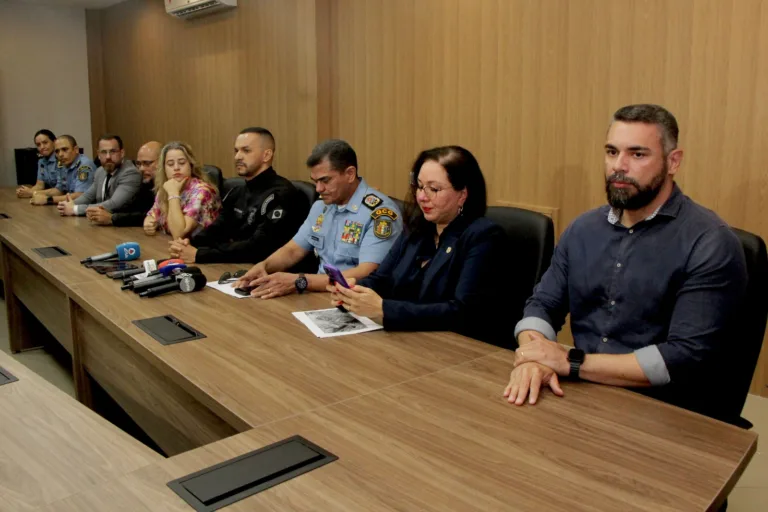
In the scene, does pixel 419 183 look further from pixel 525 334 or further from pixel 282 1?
pixel 282 1

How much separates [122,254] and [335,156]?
1.12 metres

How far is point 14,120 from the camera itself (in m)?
8.41

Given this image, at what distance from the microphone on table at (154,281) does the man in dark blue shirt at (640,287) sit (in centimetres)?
134

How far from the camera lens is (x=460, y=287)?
2.10m

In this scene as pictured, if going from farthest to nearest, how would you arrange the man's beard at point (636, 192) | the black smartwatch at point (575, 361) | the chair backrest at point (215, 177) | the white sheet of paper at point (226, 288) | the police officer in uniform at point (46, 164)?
the police officer in uniform at point (46, 164) → the chair backrest at point (215, 177) → the white sheet of paper at point (226, 288) → the man's beard at point (636, 192) → the black smartwatch at point (575, 361)

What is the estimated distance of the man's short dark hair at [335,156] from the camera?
9.57 feet

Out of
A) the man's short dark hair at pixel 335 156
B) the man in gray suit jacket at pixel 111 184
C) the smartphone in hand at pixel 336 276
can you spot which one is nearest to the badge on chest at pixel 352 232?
the man's short dark hair at pixel 335 156

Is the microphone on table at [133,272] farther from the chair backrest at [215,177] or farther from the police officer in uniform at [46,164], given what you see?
the police officer in uniform at [46,164]

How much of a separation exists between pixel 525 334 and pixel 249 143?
2312 millimetres

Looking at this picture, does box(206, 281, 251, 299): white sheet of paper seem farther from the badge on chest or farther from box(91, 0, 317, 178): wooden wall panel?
box(91, 0, 317, 178): wooden wall panel

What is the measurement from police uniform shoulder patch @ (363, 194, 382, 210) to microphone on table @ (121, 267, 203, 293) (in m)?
0.78

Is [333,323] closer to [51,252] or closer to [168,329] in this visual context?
[168,329]

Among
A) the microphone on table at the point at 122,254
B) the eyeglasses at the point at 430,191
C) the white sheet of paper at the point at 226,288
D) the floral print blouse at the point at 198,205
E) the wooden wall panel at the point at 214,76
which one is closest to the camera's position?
the eyeglasses at the point at 430,191

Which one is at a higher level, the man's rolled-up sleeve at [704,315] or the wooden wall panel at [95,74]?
the wooden wall panel at [95,74]
